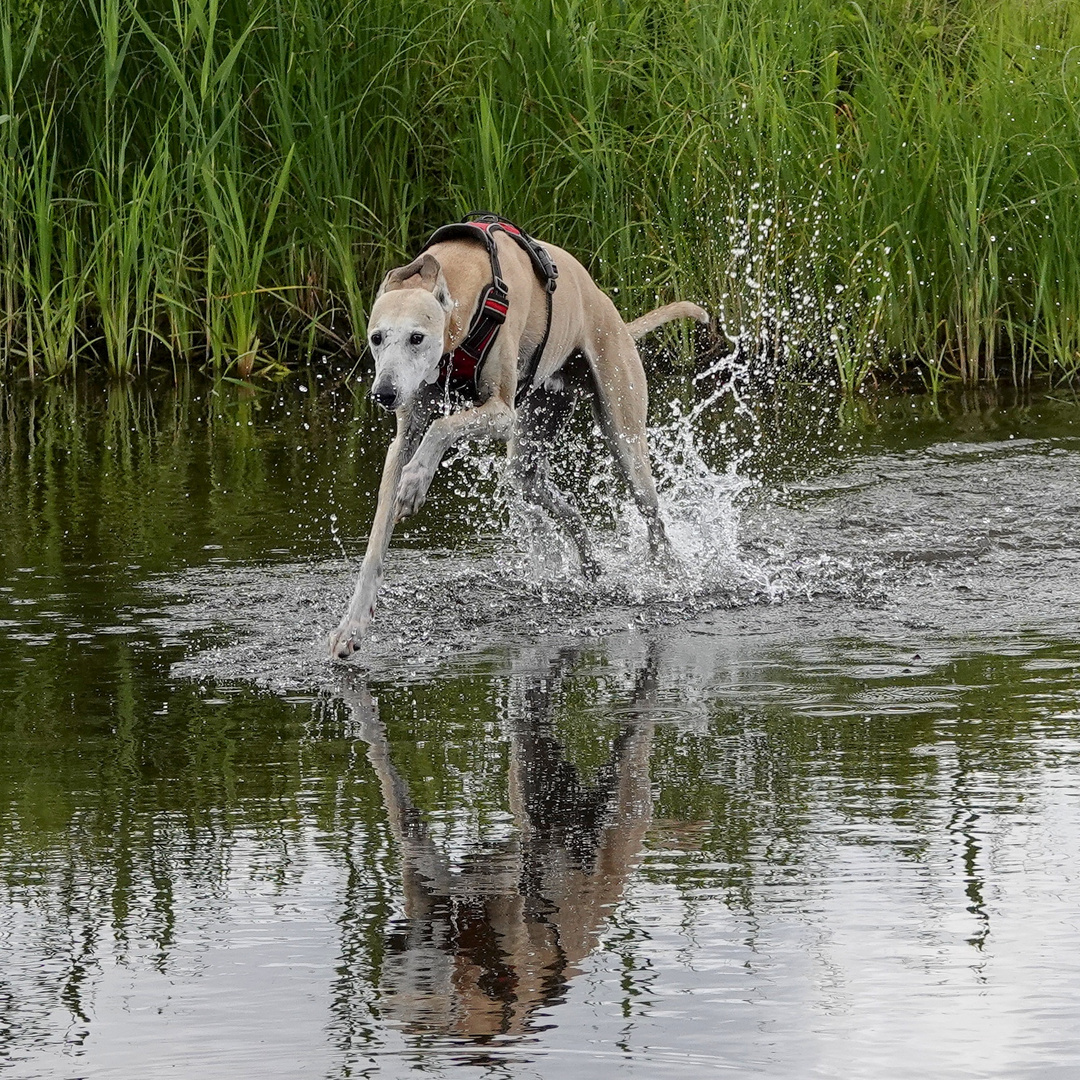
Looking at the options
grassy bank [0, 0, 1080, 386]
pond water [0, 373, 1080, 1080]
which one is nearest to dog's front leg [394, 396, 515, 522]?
pond water [0, 373, 1080, 1080]

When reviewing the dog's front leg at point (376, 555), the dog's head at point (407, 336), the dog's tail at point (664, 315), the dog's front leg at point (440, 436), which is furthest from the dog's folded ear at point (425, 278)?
the dog's tail at point (664, 315)

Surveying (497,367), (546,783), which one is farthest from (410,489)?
(546,783)

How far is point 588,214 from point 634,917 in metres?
6.99

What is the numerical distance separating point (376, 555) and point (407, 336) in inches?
25.8

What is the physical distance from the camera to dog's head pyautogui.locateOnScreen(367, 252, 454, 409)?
510 centimetres

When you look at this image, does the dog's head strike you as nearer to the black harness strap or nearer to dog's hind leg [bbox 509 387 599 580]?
the black harness strap

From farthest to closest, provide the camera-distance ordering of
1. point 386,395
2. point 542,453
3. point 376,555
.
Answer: point 542,453, point 376,555, point 386,395

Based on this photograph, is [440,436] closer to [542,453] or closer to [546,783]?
[542,453]

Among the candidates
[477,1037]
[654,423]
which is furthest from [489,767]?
[654,423]

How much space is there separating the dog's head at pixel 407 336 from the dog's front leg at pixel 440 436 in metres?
0.19

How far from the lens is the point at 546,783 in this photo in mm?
4238

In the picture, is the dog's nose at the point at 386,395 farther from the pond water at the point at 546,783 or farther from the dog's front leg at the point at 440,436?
the pond water at the point at 546,783

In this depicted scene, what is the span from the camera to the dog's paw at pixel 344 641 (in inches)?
209

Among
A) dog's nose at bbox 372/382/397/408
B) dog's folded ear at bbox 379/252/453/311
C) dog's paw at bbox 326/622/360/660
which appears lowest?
dog's paw at bbox 326/622/360/660
